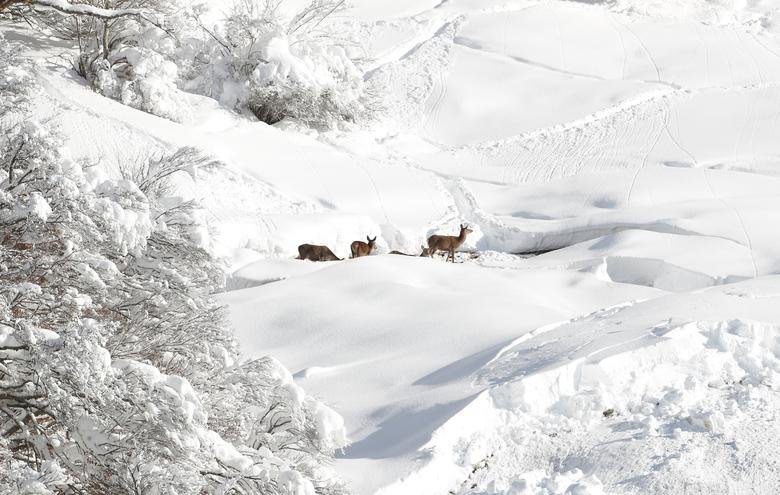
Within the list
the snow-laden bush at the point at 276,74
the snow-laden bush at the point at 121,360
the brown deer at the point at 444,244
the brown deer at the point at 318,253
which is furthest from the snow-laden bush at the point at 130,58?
the snow-laden bush at the point at 121,360

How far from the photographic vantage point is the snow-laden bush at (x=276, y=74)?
854 inches

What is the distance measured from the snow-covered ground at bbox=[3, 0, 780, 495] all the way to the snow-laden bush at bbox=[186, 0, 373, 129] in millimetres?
615

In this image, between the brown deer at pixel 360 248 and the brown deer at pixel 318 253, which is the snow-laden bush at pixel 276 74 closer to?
the brown deer at pixel 360 248

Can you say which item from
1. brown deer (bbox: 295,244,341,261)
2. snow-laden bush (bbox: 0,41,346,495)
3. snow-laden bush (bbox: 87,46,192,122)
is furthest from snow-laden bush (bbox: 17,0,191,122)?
snow-laden bush (bbox: 0,41,346,495)

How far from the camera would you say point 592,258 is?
16.4m

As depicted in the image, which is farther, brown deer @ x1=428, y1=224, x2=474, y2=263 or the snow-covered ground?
brown deer @ x1=428, y1=224, x2=474, y2=263

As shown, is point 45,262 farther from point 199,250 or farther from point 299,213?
point 299,213

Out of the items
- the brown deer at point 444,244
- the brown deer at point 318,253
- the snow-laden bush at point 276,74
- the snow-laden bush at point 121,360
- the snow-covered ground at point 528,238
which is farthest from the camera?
the snow-laden bush at point 276,74

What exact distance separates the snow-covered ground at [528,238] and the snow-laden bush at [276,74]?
2.02 feet

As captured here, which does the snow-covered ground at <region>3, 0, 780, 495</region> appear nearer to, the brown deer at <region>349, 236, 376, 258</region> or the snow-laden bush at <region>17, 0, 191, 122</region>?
→ the snow-laden bush at <region>17, 0, 191, 122</region>

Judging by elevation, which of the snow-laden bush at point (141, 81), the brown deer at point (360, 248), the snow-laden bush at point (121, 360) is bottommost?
the brown deer at point (360, 248)

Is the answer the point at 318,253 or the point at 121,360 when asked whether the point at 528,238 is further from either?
the point at 121,360

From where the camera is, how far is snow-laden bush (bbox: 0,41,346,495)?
21.0ft

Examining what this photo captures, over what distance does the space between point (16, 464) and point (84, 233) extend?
5.40 ft
